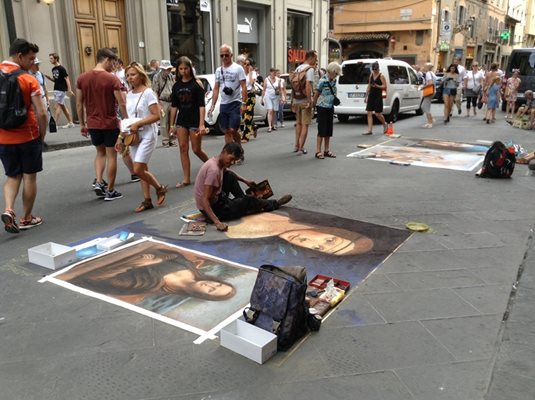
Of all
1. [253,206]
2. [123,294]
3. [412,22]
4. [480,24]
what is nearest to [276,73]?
[253,206]

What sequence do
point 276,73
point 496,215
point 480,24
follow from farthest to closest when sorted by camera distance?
point 480,24, point 276,73, point 496,215

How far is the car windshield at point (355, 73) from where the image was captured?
45.5 ft

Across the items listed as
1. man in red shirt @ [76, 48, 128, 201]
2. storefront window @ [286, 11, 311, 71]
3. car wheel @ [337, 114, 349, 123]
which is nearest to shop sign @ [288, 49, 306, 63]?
storefront window @ [286, 11, 311, 71]

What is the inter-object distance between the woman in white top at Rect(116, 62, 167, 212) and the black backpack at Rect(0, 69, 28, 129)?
44.2 inches

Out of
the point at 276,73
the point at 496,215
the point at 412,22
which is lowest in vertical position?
the point at 496,215

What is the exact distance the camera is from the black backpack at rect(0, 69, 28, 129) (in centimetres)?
475

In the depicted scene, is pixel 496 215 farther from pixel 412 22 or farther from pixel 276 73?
pixel 412 22

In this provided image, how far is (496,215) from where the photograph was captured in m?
5.69

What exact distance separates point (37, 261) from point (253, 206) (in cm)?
228

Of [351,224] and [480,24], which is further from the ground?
[480,24]

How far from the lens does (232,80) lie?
25.5ft

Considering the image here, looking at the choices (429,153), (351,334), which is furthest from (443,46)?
(351,334)

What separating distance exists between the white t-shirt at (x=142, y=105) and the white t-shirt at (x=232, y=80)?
2.26 metres

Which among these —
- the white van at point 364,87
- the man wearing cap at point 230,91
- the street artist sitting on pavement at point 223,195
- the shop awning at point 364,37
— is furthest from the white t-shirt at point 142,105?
the shop awning at point 364,37
